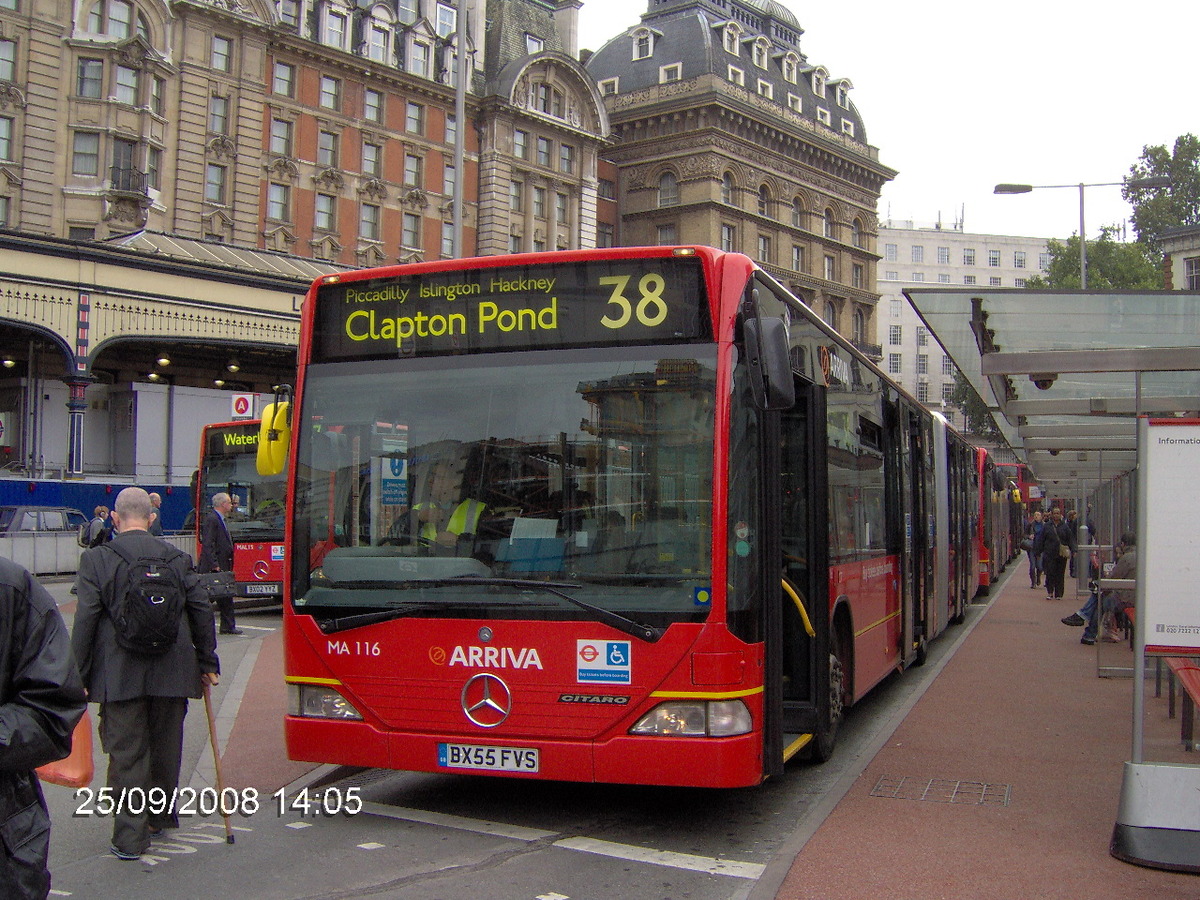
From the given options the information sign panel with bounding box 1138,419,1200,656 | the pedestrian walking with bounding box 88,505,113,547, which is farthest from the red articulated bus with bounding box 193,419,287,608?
the information sign panel with bounding box 1138,419,1200,656

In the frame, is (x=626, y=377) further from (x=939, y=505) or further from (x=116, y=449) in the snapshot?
(x=116, y=449)

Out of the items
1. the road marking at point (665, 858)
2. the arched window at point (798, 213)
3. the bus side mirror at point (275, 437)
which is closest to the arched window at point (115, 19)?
the bus side mirror at point (275, 437)

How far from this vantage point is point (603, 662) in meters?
6.06

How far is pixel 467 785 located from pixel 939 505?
9.96 m

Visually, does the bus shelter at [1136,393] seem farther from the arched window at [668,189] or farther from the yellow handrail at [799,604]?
the arched window at [668,189]

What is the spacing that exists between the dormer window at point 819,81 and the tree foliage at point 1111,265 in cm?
1882

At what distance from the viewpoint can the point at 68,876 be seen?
225 inches

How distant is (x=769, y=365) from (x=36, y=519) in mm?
26895

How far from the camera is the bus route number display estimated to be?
635 cm

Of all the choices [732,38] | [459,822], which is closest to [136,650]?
[459,822]

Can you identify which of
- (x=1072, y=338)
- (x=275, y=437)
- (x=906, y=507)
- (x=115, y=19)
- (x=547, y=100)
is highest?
(x=547, y=100)

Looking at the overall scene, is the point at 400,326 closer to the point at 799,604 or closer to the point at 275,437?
the point at 275,437

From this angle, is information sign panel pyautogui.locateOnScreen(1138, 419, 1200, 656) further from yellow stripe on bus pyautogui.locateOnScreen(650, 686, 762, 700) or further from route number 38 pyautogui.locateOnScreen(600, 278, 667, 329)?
route number 38 pyautogui.locateOnScreen(600, 278, 667, 329)

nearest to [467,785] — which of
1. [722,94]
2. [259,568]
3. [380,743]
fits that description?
[380,743]
